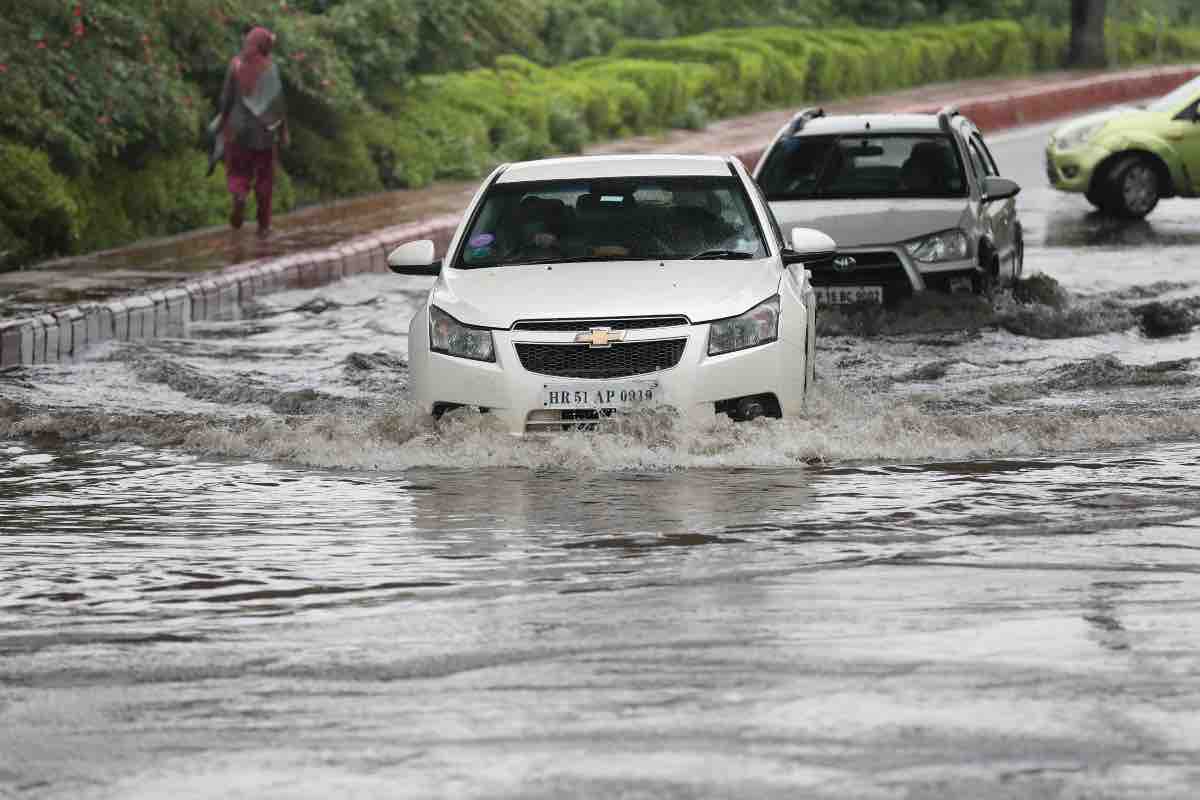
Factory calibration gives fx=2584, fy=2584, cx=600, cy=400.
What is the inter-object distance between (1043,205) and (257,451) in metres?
16.5

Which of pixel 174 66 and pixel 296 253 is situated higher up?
pixel 174 66

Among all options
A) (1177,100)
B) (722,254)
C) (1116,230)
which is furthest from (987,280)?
(1177,100)

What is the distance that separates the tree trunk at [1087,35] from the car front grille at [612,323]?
133 feet

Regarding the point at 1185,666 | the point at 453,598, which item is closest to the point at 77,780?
the point at 453,598

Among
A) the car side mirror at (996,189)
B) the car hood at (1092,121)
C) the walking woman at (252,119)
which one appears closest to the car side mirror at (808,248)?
the car side mirror at (996,189)

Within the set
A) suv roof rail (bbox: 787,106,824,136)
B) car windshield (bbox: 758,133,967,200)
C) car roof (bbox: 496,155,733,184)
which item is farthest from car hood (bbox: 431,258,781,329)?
suv roof rail (bbox: 787,106,824,136)

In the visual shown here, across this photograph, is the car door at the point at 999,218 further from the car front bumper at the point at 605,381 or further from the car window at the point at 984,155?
the car front bumper at the point at 605,381

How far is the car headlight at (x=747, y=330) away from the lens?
10672 millimetres

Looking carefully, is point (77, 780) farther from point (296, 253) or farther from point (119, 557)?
point (296, 253)

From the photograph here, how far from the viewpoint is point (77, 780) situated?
5.69m

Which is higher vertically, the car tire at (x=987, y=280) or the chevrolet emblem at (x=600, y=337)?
the chevrolet emblem at (x=600, y=337)

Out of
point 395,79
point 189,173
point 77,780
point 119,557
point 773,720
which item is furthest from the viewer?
point 395,79

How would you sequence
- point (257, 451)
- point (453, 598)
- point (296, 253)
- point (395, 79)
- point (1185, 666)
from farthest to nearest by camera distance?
point (395, 79), point (296, 253), point (257, 451), point (453, 598), point (1185, 666)

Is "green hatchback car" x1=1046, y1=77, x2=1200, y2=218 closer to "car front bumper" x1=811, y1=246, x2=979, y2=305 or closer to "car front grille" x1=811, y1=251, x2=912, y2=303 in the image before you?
"car front bumper" x1=811, y1=246, x2=979, y2=305
